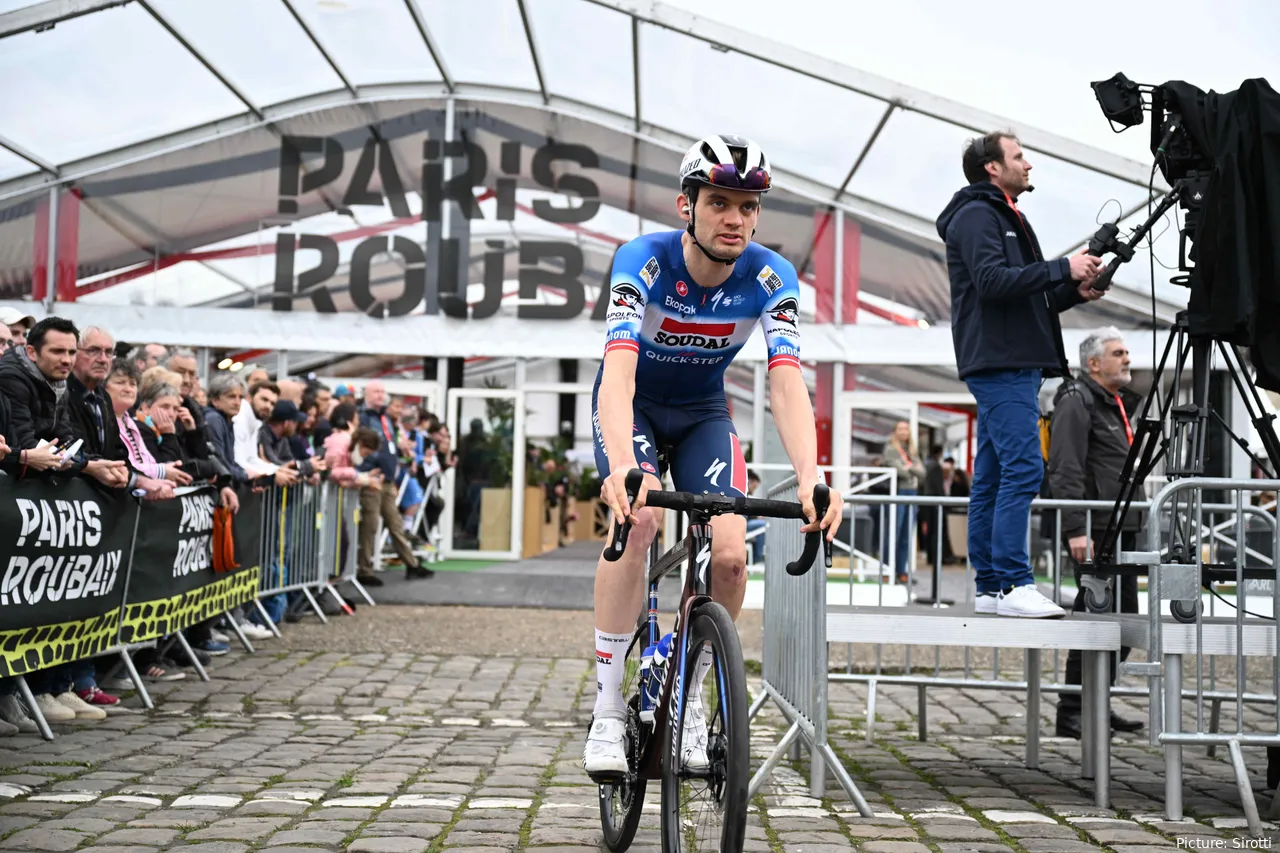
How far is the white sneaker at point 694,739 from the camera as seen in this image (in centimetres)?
378

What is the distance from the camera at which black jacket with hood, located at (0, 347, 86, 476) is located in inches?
281

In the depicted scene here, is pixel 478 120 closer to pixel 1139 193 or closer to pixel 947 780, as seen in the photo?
pixel 1139 193

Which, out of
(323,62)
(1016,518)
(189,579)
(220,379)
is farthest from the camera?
(323,62)

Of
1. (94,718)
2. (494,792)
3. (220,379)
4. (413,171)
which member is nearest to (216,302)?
(413,171)

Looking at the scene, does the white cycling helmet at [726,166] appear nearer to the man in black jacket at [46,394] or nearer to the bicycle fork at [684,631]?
the bicycle fork at [684,631]

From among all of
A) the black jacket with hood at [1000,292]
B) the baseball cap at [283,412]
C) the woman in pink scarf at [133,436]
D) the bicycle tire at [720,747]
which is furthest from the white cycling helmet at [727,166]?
the baseball cap at [283,412]

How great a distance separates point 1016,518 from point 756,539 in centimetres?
1221

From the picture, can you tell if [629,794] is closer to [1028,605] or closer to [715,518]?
[715,518]

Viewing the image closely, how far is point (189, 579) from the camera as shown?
9086mm

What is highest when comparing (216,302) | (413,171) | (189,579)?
(413,171)

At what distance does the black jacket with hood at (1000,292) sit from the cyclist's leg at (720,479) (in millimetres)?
1844

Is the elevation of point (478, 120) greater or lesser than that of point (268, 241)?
greater

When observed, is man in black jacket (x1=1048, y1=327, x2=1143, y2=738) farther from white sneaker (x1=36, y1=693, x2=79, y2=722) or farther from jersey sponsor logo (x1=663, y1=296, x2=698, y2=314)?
white sneaker (x1=36, y1=693, x2=79, y2=722)

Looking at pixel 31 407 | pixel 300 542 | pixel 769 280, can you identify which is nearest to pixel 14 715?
pixel 31 407
